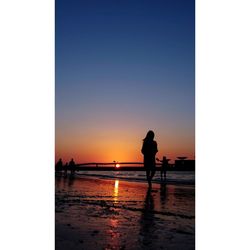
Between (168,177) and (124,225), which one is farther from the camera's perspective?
(168,177)

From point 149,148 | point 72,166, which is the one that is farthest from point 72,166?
point 149,148

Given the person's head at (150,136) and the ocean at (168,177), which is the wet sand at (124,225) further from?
the ocean at (168,177)

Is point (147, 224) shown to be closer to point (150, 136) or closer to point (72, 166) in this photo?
point (150, 136)

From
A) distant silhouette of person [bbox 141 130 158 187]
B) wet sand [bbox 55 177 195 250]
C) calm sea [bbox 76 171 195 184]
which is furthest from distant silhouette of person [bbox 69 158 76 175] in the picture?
wet sand [bbox 55 177 195 250]

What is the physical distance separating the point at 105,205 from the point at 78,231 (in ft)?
4.12

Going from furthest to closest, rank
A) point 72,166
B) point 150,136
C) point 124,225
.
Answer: point 72,166 → point 150,136 → point 124,225

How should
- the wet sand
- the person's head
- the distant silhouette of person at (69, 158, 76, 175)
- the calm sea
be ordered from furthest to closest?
the distant silhouette of person at (69, 158, 76, 175) → the calm sea → the person's head → the wet sand

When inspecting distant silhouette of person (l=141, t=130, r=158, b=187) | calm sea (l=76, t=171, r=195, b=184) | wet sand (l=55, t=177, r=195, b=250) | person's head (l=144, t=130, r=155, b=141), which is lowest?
calm sea (l=76, t=171, r=195, b=184)

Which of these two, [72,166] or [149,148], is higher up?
[149,148]

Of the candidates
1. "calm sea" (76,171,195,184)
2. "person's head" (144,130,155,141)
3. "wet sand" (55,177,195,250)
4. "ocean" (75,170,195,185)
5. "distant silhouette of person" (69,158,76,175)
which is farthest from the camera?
"distant silhouette of person" (69,158,76,175)

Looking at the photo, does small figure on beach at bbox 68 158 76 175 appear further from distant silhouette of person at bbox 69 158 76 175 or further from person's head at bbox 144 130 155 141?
person's head at bbox 144 130 155 141

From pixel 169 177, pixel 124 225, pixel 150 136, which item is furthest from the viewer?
pixel 169 177
